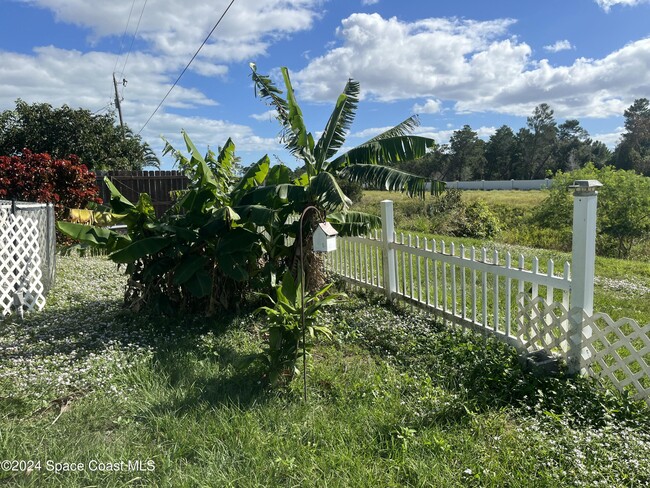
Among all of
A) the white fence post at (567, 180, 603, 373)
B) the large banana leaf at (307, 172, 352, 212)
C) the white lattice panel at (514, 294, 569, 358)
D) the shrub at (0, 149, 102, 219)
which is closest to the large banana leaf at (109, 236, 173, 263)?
the large banana leaf at (307, 172, 352, 212)

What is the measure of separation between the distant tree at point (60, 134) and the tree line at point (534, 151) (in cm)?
4349

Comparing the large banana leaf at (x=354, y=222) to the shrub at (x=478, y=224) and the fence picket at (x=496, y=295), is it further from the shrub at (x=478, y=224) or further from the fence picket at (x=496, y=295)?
the shrub at (x=478, y=224)

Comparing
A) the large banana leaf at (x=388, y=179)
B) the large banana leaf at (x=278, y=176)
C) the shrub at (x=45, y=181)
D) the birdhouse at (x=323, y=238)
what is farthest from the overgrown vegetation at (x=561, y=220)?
the birdhouse at (x=323, y=238)

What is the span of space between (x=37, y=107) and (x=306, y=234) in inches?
661

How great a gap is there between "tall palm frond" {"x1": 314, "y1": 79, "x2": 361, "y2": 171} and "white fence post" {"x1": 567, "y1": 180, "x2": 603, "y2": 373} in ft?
11.1

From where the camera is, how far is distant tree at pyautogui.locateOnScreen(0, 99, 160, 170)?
56.7ft

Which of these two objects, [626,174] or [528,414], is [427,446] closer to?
[528,414]

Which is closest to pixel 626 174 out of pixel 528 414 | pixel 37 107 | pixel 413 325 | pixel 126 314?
pixel 413 325

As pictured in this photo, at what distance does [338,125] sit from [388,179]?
132 centimetres

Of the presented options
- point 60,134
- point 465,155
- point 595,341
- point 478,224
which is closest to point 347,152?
point 595,341

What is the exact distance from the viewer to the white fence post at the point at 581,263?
149 inches

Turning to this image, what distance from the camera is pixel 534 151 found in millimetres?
63844

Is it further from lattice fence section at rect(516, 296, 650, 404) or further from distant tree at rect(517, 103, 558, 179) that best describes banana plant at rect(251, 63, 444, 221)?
distant tree at rect(517, 103, 558, 179)

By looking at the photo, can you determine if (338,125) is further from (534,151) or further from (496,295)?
(534,151)
